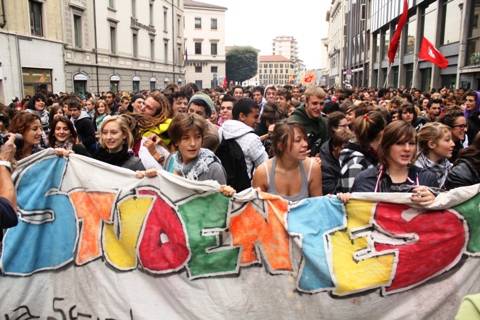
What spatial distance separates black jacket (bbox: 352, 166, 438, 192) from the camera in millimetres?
3193

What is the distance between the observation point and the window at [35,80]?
20141 millimetres

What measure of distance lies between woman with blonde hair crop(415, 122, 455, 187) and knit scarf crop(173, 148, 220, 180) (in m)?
1.90

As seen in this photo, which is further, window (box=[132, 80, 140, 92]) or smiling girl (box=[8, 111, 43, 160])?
window (box=[132, 80, 140, 92])

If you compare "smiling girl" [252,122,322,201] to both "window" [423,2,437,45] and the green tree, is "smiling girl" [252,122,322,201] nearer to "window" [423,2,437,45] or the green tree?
"window" [423,2,437,45]

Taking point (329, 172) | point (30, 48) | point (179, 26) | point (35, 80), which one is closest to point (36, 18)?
point (30, 48)

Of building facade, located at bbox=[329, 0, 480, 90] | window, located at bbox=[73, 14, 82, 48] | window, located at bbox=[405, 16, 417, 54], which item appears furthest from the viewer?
window, located at bbox=[73, 14, 82, 48]

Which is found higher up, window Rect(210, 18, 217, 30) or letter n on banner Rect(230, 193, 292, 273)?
window Rect(210, 18, 217, 30)

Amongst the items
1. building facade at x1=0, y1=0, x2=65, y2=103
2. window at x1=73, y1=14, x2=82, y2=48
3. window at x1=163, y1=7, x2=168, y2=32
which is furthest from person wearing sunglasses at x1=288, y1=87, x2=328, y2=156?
window at x1=163, y1=7, x2=168, y2=32

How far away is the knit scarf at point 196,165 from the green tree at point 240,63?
79492mm

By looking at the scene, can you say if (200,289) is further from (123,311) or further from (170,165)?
(170,165)

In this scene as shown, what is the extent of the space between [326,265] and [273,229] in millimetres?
437

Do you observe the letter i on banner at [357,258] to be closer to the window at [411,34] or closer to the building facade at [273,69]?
the window at [411,34]

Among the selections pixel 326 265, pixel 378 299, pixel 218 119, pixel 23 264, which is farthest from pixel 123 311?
pixel 218 119

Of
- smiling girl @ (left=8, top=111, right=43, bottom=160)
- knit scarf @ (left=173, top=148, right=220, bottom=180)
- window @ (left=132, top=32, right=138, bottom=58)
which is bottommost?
knit scarf @ (left=173, top=148, right=220, bottom=180)
